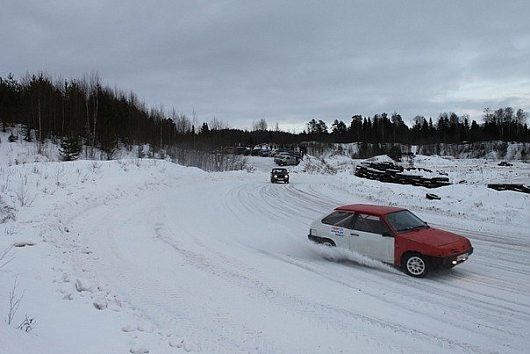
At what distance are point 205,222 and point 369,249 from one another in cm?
763

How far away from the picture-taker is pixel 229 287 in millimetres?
8320

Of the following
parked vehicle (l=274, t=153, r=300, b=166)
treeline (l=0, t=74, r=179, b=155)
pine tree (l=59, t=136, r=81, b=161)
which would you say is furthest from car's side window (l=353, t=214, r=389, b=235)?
parked vehicle (l=274, t=153, r=300, b=166)

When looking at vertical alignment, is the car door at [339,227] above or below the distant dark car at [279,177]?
above

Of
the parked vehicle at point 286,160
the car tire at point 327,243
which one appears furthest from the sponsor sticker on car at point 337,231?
the parked vehicle at point 286,160

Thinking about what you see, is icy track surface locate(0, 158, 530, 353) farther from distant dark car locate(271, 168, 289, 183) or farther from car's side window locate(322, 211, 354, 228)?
distant dark car locate(271, 168, 289, 183)

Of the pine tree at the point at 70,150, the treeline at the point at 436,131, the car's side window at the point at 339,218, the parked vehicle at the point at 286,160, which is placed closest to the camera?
the car's side window at the point at 339,218

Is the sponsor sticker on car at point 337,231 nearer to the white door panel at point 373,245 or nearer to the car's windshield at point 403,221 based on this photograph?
the white door panel at point 373,245

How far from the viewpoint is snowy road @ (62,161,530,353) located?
6.12 m

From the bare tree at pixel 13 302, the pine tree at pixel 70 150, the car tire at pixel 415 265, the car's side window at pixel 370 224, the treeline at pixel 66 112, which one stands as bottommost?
the car tire at pixel 415 265

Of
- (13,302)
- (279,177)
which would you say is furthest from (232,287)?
(279,177)

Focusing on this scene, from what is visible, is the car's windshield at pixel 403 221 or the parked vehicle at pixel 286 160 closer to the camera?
the car's windshield at pixel 403 221

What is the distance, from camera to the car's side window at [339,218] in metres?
10.9

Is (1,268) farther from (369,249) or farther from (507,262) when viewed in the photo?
(507,262)

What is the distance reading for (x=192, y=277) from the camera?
8.93 meters
